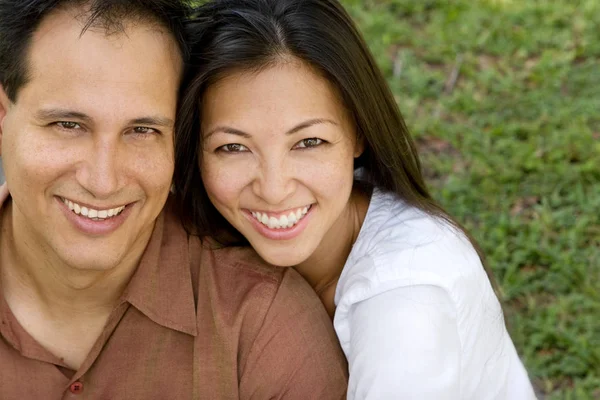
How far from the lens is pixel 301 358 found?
2.69 meters

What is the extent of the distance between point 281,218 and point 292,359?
0.42 metres

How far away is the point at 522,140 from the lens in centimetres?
539

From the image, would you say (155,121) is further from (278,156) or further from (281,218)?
(281,218)

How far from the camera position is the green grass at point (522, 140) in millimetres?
4348

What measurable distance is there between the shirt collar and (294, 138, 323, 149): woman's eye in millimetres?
496

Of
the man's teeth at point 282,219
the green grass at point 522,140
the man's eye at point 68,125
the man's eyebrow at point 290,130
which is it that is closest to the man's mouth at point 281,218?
the man's teeth at point 282,219

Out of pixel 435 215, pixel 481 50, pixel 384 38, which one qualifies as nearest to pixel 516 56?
pixel 481 50

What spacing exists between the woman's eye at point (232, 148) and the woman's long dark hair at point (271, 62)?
0.09 meters

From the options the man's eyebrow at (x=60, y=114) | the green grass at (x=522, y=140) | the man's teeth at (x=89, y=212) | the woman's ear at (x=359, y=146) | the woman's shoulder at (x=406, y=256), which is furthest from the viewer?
the green grass at (x=522, y=140)

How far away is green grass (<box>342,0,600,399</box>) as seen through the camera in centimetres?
435

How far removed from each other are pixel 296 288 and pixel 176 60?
77 centimetres

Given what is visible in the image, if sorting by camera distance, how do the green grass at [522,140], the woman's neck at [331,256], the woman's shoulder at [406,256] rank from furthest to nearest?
the green grass at [522,140]
the woman's neck at [331,256]
the woman's shoulder at [406,256]

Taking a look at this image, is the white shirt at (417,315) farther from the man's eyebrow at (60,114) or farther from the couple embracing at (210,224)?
the man's eyebrow at (60,114)

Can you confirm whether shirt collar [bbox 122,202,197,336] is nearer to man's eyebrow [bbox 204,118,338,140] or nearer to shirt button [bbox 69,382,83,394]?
shirt button [bbox 69,382,83,394]
